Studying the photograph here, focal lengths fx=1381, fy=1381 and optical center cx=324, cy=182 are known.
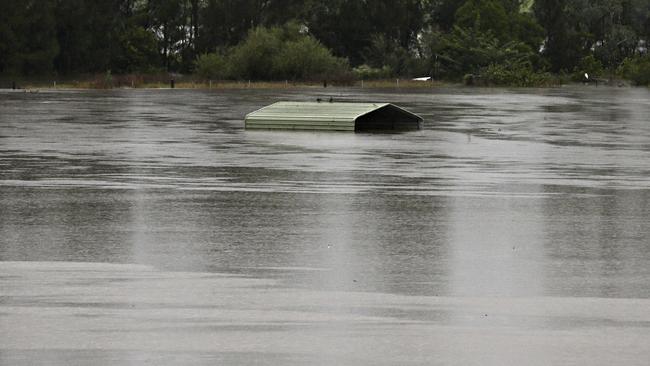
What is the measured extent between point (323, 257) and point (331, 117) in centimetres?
2269

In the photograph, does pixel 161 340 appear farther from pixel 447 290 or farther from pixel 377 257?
pixel 377 257

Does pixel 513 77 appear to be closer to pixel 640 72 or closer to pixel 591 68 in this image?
pixel 640 72

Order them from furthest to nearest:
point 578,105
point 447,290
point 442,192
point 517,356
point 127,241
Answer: point 578,105 < point 442,192 < point 127,241 < point 447,290 < point 517,356

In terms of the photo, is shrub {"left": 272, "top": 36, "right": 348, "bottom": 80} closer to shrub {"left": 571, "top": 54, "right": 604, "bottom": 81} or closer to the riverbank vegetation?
the riverbank vegetation

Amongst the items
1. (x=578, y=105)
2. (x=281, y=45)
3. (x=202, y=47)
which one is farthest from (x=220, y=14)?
(x=578, y=105)

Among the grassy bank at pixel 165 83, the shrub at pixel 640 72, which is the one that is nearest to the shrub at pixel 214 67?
the grassy bank at pixel 165 83

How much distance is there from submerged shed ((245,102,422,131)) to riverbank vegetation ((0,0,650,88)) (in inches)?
2173

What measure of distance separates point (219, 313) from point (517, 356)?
2262 mm

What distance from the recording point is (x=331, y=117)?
3466cm

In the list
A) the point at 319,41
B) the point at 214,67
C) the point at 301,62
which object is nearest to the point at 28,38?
the point at 214,67

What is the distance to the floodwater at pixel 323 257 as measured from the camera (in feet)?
27.6

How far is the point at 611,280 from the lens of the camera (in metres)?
10.9

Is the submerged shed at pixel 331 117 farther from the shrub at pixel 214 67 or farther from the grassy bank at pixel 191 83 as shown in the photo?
the shrub at pixel 214 67

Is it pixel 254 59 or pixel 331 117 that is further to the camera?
pixel 254 59
